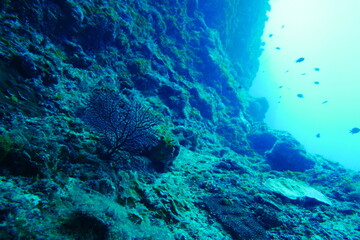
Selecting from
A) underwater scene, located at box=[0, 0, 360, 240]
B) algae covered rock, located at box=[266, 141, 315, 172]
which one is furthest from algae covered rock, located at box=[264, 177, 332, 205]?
algae covered rock, located at box=[266, 141, 315, 172]

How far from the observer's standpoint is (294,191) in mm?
8398

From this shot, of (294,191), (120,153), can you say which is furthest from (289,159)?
(120,153)

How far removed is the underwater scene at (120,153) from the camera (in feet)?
9.34

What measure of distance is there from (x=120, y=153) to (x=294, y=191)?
774 centimetres

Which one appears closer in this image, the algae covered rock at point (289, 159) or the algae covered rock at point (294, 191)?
the algae covered rock at point (294, 191)

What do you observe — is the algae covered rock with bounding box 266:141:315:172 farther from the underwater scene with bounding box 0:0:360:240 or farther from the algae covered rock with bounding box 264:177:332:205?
the algae covered rock with bounding box 264:177:332:205

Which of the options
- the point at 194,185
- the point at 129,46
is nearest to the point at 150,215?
the point at 194,185

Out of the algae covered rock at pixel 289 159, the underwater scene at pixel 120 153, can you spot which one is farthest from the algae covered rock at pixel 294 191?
the algae covered rock at pixel 289 159

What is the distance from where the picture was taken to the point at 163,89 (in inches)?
504

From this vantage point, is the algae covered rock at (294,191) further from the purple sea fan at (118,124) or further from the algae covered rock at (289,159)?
the purple sea fan at (118,124)

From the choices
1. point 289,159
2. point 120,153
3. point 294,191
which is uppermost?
point 289,159

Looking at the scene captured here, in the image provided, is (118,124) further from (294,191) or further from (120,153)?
(294,191)

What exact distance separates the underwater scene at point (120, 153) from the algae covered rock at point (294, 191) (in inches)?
2.2

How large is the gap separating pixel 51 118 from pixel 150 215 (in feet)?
12.0
